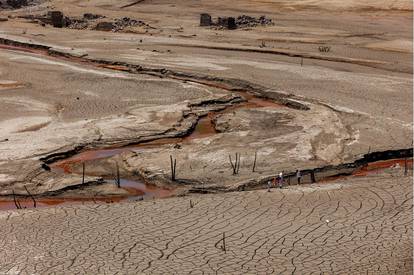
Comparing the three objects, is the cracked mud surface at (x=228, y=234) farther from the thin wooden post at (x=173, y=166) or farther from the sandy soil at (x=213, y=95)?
the sandy soil at (x=213, y=95)

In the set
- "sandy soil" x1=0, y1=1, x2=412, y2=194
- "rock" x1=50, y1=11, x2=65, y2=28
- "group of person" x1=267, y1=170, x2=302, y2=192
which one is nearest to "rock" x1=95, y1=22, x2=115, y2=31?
"sandy soil" x1=0, y1=1, x2=412, y2=194

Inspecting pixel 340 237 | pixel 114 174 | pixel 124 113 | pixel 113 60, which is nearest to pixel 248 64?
pixel 113 60

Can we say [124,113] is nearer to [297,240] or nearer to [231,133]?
[231,133]

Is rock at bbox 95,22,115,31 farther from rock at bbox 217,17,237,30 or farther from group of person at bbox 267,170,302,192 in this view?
group of person at bbox 267,170,302,192

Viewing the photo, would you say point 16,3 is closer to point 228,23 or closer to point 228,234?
point 228,23

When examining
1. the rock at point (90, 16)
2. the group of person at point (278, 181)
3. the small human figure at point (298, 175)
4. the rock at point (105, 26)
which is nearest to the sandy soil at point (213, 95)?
the small human figure at point (298, 175)
